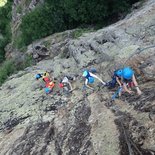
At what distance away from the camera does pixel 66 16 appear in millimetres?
33312

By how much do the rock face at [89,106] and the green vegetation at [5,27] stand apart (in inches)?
752

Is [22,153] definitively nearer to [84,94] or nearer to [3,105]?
[84,94]

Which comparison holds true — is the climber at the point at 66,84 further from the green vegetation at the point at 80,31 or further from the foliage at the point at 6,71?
the foliage at the point at 6,71

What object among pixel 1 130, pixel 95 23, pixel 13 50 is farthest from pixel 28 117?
pixel 13 50

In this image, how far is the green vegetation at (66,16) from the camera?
3025 cm

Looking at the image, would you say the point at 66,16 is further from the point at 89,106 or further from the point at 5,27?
the point at 89,106

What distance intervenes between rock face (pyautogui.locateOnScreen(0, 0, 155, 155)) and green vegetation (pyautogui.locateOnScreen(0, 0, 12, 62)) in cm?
1911

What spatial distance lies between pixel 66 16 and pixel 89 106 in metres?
19.7

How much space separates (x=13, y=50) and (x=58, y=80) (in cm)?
1976

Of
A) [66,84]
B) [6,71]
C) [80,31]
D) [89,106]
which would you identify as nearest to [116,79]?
[89,106]

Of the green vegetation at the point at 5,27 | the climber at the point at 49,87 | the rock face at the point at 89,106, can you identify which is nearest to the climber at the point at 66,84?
the rock face at the point at 89,106

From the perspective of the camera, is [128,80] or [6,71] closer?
[128,80]

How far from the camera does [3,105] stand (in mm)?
19219

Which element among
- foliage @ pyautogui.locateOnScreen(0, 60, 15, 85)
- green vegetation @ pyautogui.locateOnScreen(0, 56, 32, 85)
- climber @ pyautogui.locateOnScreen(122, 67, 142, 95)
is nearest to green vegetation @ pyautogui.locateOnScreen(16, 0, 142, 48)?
green vegetation @ pyautogui.locateOnScreen(0, 56, 32, 85)
